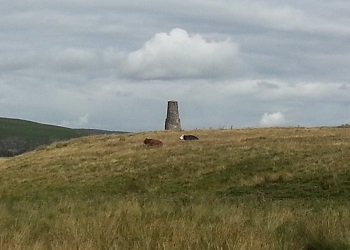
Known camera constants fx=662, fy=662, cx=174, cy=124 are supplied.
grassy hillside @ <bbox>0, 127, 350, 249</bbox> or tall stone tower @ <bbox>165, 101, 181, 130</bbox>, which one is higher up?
tall stone tower @ <bbox>165, 101, 181, 130</bbox>

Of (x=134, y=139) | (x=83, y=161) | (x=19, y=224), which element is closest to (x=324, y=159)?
(x=83, y=161)

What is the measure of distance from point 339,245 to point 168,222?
2.63 metres

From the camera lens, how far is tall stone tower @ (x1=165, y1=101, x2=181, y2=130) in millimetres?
62444

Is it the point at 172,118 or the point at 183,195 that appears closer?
the point at 183,195

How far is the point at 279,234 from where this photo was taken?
10406 millimetres

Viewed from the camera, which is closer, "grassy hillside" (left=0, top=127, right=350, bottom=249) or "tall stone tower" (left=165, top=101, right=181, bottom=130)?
"grassy hillside" (left=0, top=127, right=350, bottom=249)

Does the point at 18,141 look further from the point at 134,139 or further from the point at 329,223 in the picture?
the point at 329,223

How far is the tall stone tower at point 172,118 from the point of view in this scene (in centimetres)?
6244

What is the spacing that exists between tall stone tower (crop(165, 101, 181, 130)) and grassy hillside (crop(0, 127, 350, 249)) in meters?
9.67

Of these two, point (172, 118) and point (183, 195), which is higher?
point (172, 118)

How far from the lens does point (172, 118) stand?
206ft

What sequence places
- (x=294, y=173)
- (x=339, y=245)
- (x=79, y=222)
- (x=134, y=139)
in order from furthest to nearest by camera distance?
(x=134, y=139), (x=294, y=173), (x=79, y=222), (x=339, y=245)

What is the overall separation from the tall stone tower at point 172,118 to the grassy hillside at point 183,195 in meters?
9.67

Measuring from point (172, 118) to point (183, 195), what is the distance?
132 feet
